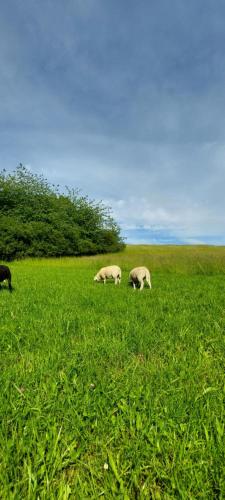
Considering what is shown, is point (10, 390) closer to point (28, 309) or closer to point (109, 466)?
point (109, 466)

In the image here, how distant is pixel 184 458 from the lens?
1887 mm

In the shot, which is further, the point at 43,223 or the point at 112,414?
the point at 43,223

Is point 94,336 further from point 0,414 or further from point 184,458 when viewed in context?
point 184,458

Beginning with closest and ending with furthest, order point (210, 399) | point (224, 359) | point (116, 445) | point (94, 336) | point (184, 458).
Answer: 1. point (184, 458)
2. point (116, 445)
3. point (210, 399)
4. point (224, 359)
5. point (94, 336)

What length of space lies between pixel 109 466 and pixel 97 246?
52.0 metres

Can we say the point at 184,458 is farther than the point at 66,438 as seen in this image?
No

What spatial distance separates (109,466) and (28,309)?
5.69 m

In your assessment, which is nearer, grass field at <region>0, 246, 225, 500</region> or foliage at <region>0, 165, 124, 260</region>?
grass field at <region>0, 246, 225, 500</region>

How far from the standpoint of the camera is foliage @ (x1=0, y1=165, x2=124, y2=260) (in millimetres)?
41438

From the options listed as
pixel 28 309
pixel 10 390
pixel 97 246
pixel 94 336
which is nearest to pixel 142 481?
pixel 10 390

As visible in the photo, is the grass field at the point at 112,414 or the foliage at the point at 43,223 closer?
the grass field at the point at 112,414

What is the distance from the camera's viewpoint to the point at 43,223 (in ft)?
146

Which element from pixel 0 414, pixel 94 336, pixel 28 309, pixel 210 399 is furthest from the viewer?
pixel 28 309

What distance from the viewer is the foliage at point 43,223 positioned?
136 ft
